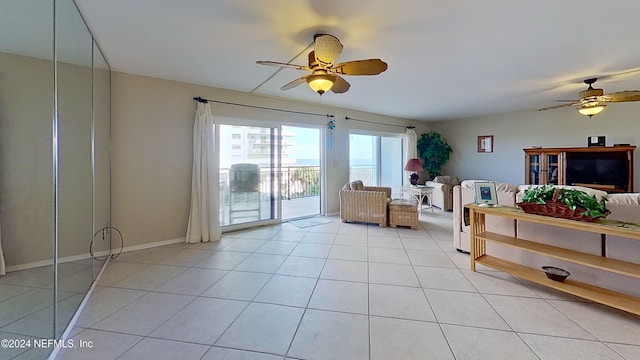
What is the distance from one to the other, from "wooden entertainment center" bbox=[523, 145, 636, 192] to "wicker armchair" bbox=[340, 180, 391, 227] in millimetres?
3734

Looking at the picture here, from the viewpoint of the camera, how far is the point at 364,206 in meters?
5.02

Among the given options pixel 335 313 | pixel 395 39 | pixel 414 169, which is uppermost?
pixel 395 39

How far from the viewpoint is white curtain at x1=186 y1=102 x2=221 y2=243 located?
4.06 metres

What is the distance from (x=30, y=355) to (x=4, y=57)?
1.79 metres

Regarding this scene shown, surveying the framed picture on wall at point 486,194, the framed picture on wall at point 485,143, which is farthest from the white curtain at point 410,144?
the framed picture on wall at point 486,194

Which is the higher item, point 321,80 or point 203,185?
point 321,80

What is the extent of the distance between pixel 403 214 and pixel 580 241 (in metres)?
2.53

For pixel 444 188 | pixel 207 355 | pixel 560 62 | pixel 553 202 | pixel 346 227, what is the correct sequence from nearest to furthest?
pixel 207 355 → pixel 553 202 → pixel 560 62 → pixel 346 227 → pixel 444 188

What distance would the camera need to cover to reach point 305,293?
2.46 m

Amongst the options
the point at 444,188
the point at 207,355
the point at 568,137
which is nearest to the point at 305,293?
the point at 207,355

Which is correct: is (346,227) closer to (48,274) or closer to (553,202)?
(553,202)

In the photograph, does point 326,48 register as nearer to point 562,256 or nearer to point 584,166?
point 562,256

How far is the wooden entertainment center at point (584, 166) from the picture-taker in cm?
489

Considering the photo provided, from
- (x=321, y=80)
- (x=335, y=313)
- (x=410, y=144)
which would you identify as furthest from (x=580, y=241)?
(x=410, y=144)
